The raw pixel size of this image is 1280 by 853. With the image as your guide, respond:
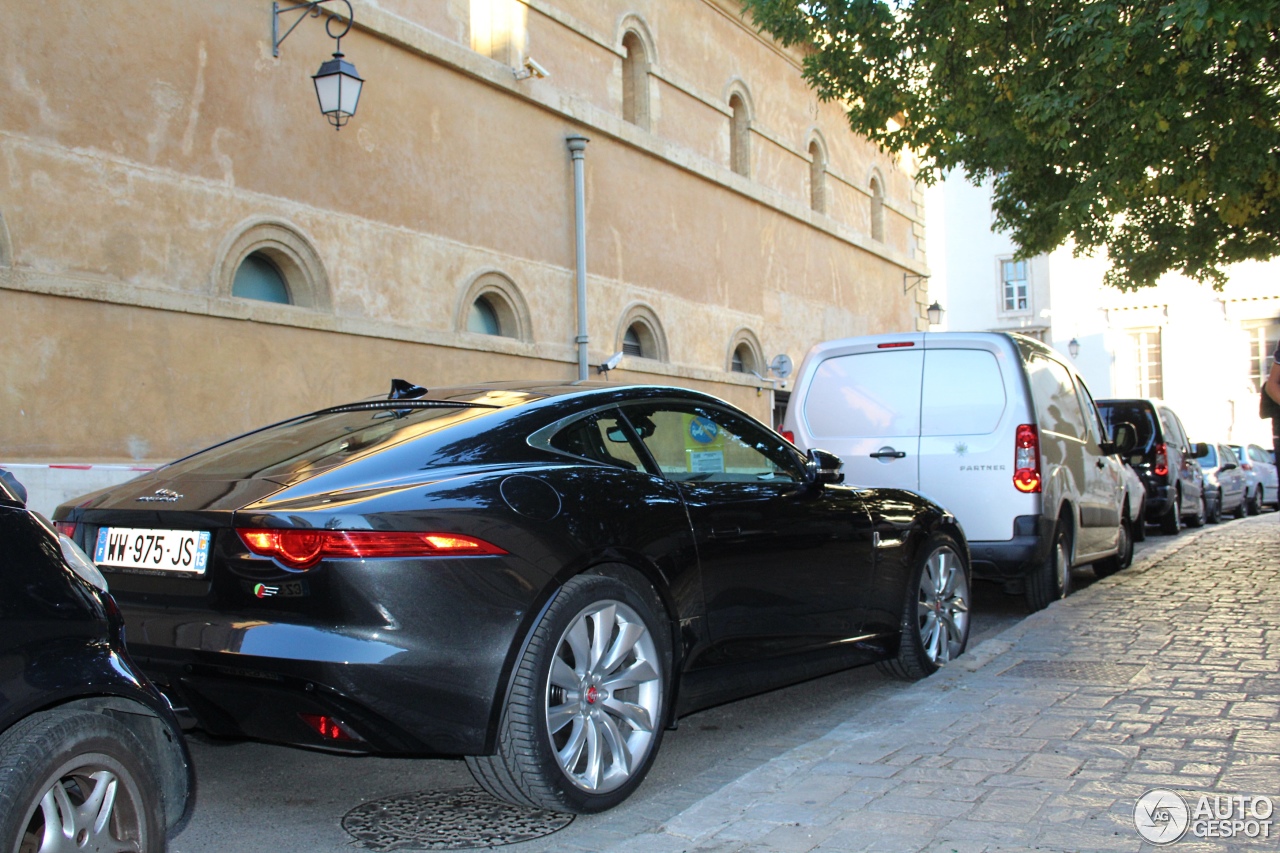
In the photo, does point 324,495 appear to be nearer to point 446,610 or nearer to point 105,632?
point 446,610

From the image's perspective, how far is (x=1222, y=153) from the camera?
12812 millimetres

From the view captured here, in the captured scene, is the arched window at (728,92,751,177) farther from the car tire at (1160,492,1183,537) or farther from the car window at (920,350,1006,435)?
the car window at (920,350,1006,435)

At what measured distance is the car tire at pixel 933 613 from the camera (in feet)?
20.2

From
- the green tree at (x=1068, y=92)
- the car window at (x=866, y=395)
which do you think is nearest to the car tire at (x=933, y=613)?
the car window at (x=866, y=395)

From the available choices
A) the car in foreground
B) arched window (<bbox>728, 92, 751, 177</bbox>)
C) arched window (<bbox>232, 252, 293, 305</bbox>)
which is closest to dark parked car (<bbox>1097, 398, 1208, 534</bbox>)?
the car in foreground

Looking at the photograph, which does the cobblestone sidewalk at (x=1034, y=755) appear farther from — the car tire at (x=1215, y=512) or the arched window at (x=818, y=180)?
the arched window at (x=818, y=180)

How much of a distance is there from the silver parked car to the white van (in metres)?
16.6

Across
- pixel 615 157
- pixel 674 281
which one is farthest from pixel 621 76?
pixel 674 281

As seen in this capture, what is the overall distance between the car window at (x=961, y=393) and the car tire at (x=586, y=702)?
15.3 ft

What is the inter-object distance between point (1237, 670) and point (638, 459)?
3.30 metres

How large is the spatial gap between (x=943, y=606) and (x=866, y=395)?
2592 millimetres

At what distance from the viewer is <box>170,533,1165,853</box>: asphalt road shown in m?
3.98

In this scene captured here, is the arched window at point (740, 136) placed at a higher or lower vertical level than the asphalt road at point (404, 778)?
higher

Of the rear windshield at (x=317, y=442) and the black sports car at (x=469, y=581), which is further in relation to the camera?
the rear windshield at (x=317, y=442)
